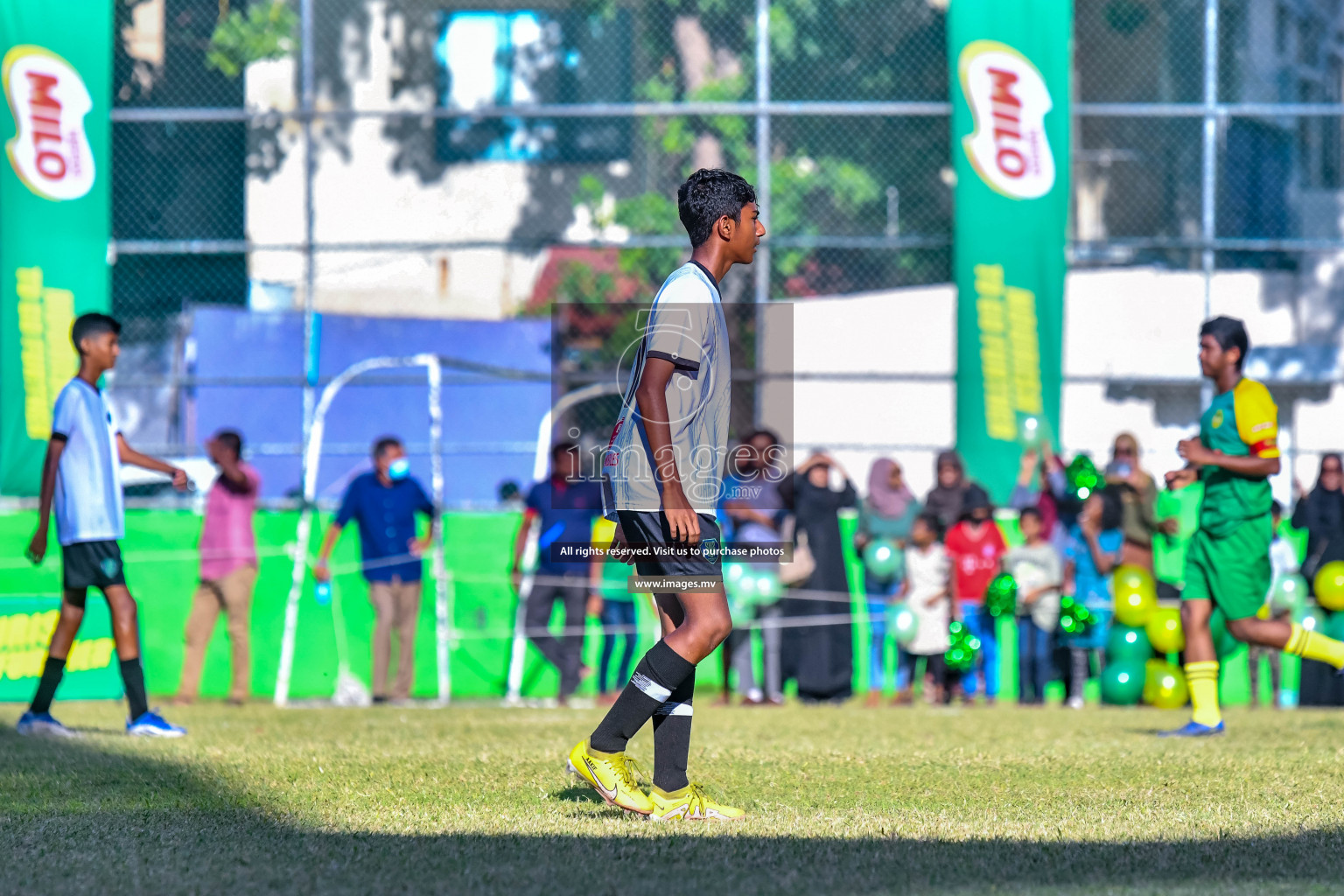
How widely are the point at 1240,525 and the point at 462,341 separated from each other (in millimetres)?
10642

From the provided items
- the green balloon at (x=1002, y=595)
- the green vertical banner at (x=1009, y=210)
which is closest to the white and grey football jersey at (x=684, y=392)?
the green balloon at (x=1002, y=595)

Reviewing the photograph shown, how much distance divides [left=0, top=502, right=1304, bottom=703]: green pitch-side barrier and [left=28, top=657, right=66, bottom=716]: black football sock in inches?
174

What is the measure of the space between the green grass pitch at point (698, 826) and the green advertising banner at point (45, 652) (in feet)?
13.7

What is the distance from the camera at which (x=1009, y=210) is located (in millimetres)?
14656

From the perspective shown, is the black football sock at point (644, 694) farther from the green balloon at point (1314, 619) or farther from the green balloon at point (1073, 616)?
the green balloon at point (1314, 619)

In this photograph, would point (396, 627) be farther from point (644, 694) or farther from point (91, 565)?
point (644, 694)

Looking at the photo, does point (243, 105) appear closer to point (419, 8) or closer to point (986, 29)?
point (419, 8)

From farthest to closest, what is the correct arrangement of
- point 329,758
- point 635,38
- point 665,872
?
1. point 635,38
2. point 329,758
3. point 665,872

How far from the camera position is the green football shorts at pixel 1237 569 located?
8156 millimetres

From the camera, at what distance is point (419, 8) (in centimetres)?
1931

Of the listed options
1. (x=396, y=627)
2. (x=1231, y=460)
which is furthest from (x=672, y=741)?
(x=396, y=627)

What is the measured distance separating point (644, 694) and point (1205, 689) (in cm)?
409

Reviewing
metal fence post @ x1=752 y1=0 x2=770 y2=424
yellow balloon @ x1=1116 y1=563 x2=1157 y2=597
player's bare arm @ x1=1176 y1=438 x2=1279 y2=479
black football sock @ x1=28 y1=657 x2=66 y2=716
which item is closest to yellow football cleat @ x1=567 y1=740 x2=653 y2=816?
player's bare arm @ x1=1176 y1=438 x2=1279 y2=479

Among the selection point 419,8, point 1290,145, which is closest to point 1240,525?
point 1290,145
